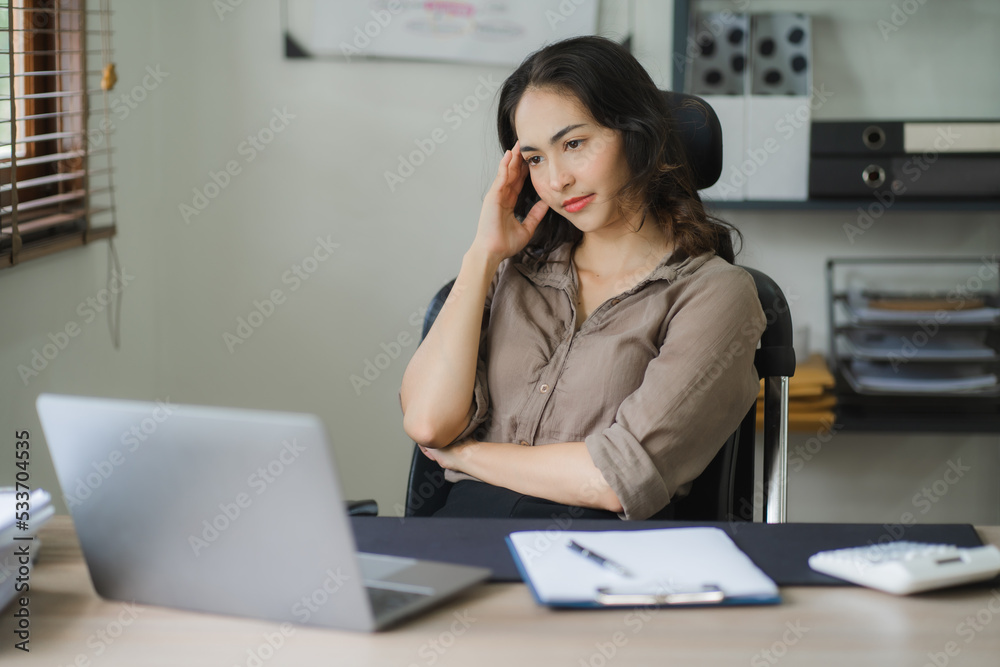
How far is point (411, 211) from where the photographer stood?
8.05 ft

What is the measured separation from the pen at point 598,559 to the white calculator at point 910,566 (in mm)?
188

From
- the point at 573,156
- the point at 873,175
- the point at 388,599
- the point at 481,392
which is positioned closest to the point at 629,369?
the point at 481,392

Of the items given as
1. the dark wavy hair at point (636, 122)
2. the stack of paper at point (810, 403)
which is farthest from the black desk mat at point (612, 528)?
the stack of paper at point (810, 403)

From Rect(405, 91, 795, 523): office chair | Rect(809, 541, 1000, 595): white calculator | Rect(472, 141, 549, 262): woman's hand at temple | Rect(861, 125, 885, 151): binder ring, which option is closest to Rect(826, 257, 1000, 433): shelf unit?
Rect(861, 125, 885, 151): binder ring

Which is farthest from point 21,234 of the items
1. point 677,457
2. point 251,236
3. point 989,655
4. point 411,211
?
point 989,655

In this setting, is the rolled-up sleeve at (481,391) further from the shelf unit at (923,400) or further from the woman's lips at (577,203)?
the shelf unit at (923,400)

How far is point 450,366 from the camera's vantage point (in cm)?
142

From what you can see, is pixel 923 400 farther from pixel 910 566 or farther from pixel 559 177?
pixel 910 566

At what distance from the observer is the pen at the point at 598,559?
33.4 inches

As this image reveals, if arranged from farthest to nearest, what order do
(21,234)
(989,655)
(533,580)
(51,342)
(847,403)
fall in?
1. (847,403)
2. (51,342)
3. (21,234)
4. (533,580)
5. (989,655)

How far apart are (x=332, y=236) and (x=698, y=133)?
4.06ft

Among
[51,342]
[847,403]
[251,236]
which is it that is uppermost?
[251,236]

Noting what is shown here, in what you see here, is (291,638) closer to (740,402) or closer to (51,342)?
(740,402)

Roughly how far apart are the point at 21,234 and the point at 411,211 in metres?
0.95
